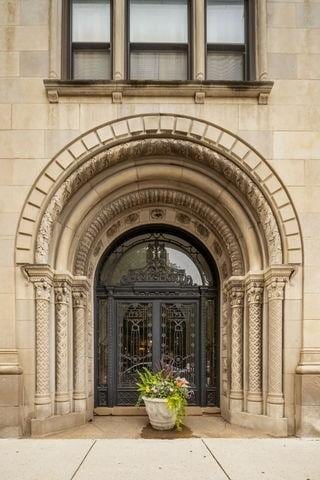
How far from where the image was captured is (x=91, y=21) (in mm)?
9391

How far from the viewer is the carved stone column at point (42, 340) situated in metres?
8.28

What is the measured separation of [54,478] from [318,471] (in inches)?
133

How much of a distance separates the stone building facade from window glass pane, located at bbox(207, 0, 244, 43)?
337mm

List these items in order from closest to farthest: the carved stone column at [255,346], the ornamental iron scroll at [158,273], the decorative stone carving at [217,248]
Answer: the carved stone column at [255,346] < the decorative stone carving at [217,248] < the ornamental iron scroll at [158,273]

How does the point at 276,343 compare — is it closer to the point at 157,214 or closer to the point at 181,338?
the point at 181,338

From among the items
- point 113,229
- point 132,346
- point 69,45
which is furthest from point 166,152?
point 132,346

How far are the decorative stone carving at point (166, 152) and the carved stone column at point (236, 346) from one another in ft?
3.57

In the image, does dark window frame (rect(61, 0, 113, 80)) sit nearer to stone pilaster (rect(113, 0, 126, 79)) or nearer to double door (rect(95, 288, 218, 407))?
stone pilaster (rect(113, 0, 126, 79))

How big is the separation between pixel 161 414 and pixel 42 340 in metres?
2.44

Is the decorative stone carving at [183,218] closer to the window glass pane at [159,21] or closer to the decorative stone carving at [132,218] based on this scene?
the decorative stone carving at [132,218]

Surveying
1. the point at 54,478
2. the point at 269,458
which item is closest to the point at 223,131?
the point at 269,458

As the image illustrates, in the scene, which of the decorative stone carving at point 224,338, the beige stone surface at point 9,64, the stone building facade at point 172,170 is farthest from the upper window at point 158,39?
the decorative stone carving at point 224,338

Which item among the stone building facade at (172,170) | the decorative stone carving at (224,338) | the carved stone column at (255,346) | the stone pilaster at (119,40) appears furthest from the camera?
the decorative stone carving at (224,338)

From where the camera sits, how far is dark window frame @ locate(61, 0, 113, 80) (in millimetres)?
9086
